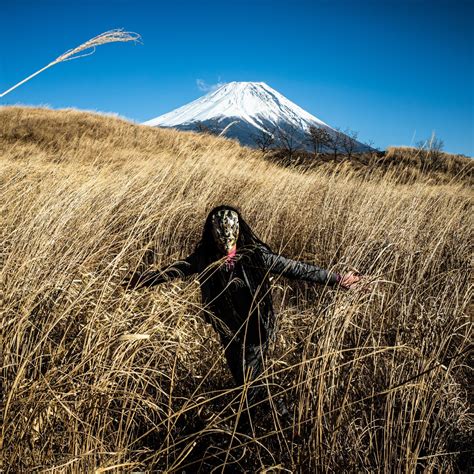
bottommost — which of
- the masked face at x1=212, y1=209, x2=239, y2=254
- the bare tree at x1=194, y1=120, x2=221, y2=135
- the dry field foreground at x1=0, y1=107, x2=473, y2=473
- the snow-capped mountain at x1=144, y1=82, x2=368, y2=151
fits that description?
the dry field foreground at x1=0, y1=107, x2=473, y2=473

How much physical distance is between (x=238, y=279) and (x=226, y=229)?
0.24 meters

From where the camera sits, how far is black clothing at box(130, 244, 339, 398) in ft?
5.30

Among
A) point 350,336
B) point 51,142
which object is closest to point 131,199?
point 350,336

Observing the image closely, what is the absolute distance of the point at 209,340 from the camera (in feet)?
6.59

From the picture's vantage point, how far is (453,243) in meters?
3.21

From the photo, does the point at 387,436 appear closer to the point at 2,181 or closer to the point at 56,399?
the point at 56,399

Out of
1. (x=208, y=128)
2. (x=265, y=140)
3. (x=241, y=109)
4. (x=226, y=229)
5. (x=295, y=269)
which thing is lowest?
(x=295, y=269)

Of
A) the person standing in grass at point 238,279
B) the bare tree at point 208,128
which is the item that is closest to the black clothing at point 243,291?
the person standing in grass at point 238,279

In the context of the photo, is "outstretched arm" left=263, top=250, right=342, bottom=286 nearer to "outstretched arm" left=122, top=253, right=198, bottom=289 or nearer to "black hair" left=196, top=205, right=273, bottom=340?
"black hair" left=196, top=205, right=273, bottom=340

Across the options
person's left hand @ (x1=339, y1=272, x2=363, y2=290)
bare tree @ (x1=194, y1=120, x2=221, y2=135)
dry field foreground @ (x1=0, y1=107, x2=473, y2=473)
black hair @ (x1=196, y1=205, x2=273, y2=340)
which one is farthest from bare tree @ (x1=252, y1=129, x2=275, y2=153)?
person's left hand @ (x1=339, y1=272, x2=363, y2=290)

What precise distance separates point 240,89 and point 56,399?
557 ft

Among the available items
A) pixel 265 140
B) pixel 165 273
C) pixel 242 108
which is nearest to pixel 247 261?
pixel 165 273

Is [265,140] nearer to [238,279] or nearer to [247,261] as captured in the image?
[247,261]

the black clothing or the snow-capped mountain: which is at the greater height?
the snow-capped mountain
